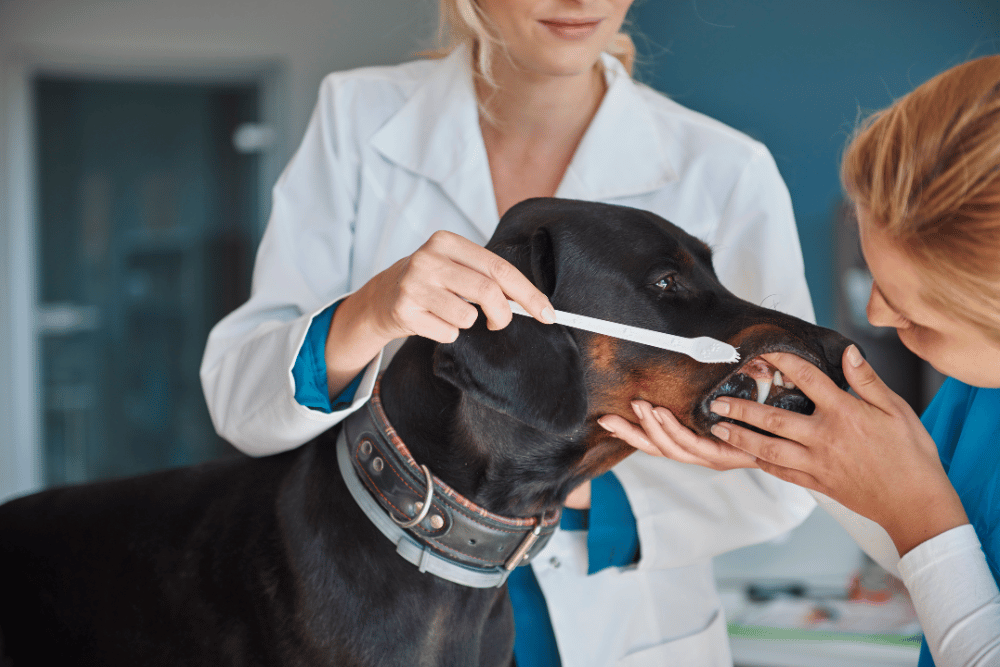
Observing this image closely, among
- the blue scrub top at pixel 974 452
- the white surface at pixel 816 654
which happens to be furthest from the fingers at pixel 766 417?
the white surface at pixel 816 654

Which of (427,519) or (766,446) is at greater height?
(766,446)

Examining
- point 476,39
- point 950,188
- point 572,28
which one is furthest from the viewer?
point 476,39

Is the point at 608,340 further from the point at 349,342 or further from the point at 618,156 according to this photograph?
the point at 618,156

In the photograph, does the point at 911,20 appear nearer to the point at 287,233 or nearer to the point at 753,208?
the point at 753,208

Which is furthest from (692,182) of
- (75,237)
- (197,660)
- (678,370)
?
(75,237)

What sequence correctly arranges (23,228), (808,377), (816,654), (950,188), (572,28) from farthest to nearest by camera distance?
(23,228) → (816,654) → (572,28) → (808,377) → (950,188)

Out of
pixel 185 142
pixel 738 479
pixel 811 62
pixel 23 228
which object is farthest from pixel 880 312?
pixel 185 142

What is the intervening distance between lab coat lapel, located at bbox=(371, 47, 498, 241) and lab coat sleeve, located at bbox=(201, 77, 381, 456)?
109mm

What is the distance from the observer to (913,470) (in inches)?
41.6

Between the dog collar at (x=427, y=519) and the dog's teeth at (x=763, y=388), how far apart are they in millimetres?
388

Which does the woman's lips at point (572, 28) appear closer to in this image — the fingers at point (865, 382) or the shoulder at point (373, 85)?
the shoulder at point (373, 85)

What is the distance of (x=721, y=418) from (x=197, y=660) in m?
0.90

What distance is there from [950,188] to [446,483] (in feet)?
2.54

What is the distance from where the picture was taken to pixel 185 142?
15.9 feet
